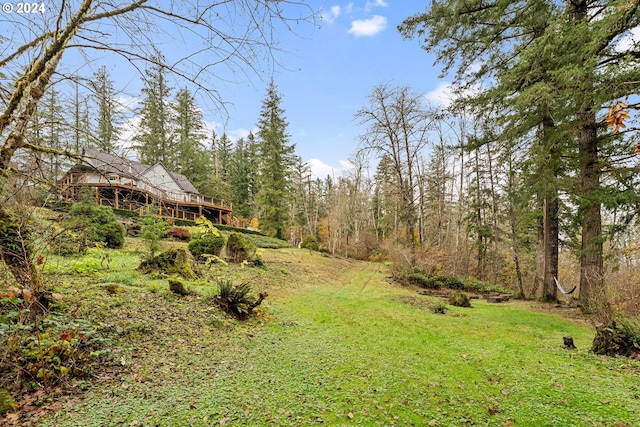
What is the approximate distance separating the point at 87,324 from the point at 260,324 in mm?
2540

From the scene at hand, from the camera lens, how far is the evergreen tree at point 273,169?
1005 inches

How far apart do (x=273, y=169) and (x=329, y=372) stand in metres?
23.7

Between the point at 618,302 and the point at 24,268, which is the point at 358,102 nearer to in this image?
the point at 618,302

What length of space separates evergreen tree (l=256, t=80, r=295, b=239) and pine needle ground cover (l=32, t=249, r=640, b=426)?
19765 mm

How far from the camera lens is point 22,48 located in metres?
2.22

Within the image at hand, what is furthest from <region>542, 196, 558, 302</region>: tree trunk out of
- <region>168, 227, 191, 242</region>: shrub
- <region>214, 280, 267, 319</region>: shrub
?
<region>168, 227, 191, 242</region>: shrub

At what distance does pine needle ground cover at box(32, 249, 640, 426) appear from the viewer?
7.99ft

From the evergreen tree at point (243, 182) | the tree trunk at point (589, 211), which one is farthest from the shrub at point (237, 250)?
the evergreen tree at point (243, 182)

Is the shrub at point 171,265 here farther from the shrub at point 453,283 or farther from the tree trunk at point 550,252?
the tree trunk at point 550,252

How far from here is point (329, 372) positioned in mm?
3357

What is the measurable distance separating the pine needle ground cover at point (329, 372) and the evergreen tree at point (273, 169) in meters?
19.8

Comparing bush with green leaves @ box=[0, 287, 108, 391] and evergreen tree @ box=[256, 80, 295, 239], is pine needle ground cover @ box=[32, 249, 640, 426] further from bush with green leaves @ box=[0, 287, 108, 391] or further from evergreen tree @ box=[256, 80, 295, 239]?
evergreen tree @ box=[256, 80, 295, 239]

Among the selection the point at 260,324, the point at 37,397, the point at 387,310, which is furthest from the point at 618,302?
the point at 37,397

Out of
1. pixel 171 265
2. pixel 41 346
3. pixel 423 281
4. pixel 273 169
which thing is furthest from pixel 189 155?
pixel 41 346
